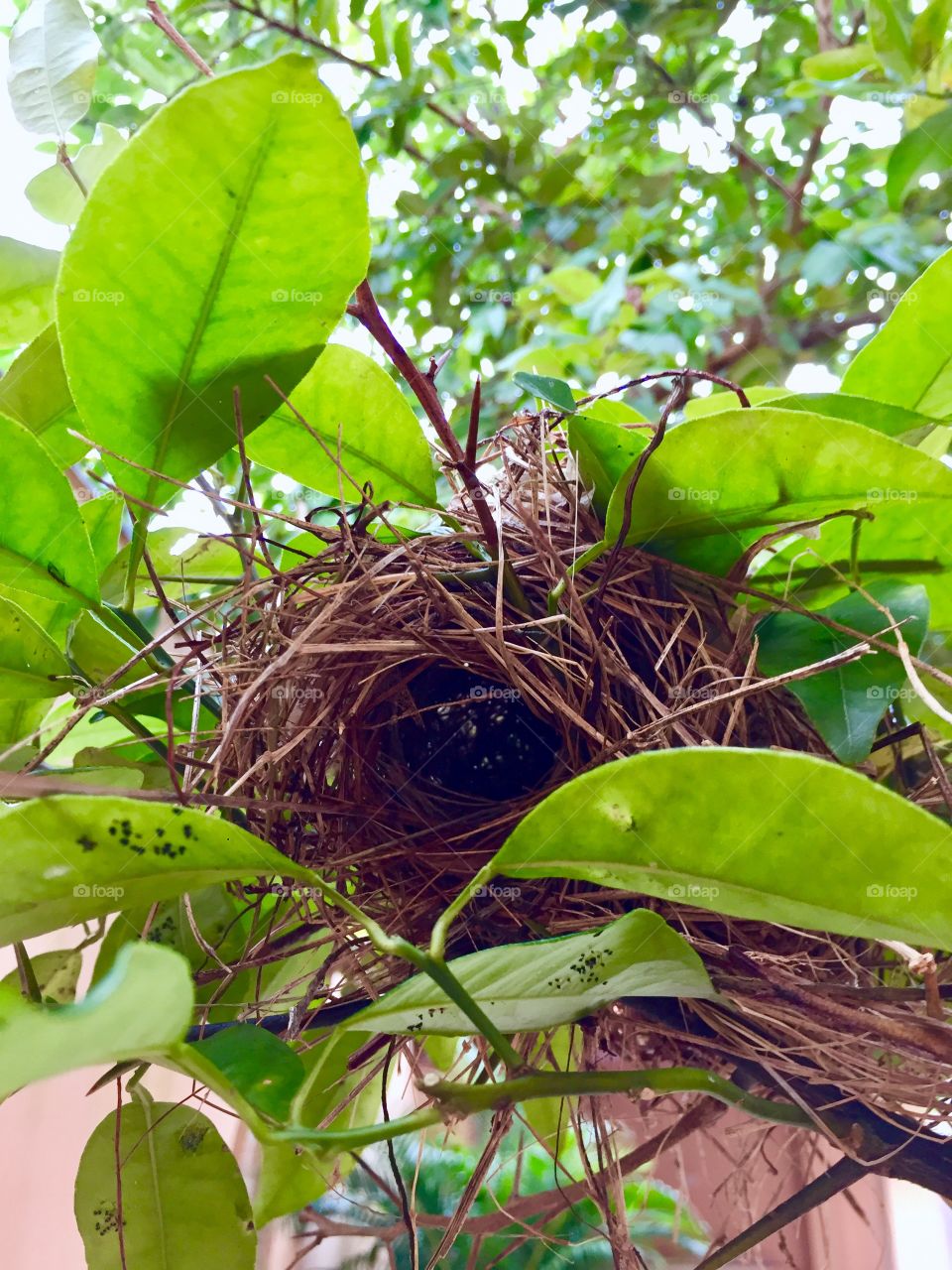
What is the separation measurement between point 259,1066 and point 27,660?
0.20m

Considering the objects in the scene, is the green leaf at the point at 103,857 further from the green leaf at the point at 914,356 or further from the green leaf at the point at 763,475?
the green leaf at the point at 914,356

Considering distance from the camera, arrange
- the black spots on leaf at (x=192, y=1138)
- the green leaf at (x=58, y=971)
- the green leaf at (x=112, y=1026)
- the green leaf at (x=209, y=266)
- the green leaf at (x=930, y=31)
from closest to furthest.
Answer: the green leaf at (x=112, y=1026)
the green leaf at (x=209, y=266)
the black spots on leaf at (x=192, y=1138)
the green leaf at (x=58, y=971)
the green leaf at (x=930, y=31)

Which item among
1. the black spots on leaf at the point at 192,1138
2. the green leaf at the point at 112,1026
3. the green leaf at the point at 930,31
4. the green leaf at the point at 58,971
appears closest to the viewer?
the green leaf at the point at 112,1026

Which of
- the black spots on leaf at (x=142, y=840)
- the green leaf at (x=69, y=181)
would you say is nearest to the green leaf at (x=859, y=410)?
the black spots on leaf at (x=142, y=840)

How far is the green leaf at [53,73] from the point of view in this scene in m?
0.45

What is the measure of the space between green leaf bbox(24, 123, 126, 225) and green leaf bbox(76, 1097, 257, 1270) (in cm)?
46

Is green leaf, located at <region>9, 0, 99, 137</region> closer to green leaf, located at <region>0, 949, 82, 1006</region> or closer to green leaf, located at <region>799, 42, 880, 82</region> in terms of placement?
green leaf, located at <region>0, 949, 82, 1006</region>

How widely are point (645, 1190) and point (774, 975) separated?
373 millimetres

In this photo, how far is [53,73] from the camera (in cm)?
46

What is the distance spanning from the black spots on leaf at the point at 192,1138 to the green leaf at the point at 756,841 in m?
0.23

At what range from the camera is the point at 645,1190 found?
25.3 inches

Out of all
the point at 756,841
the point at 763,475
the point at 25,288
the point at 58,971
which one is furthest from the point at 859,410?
the point at 58,971

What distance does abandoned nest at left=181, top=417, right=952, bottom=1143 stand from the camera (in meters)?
0.37

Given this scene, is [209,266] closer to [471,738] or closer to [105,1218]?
[471,738]
